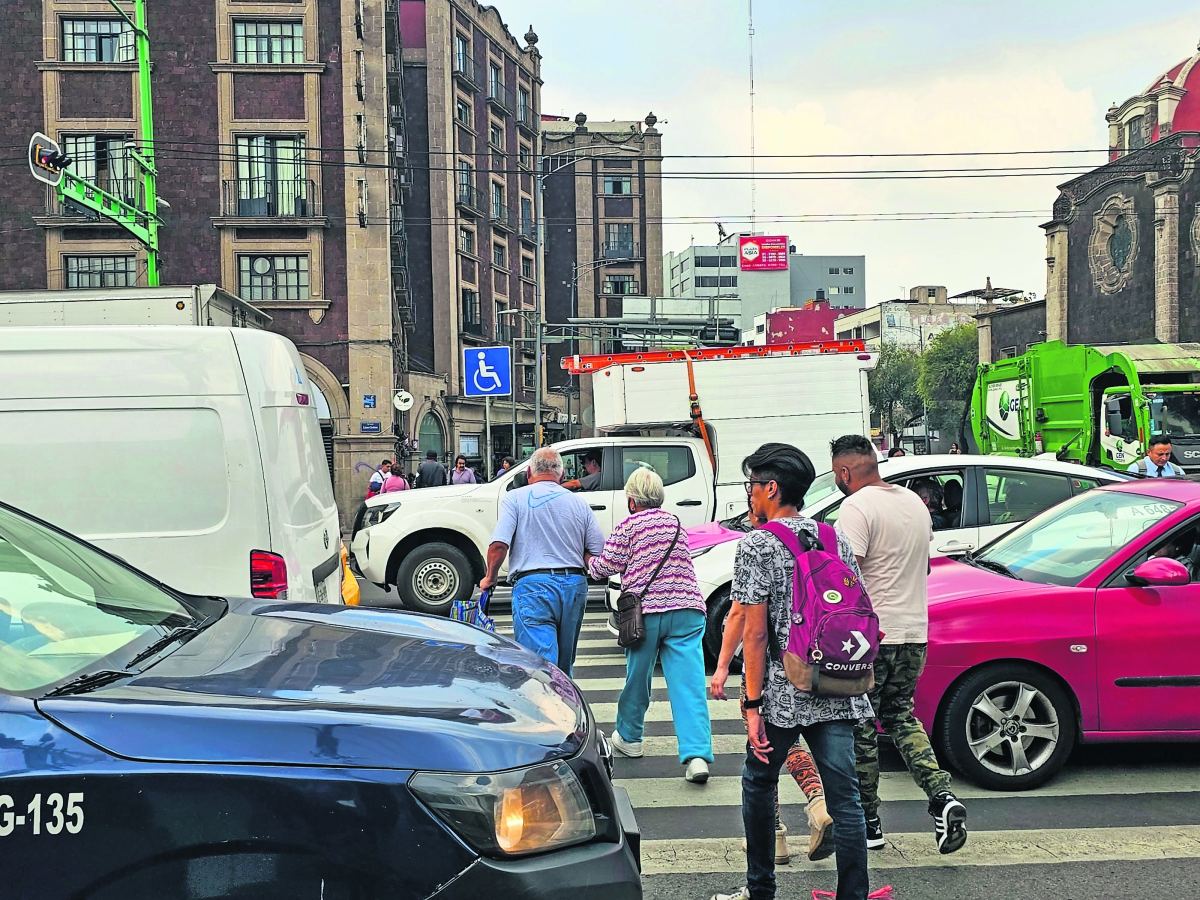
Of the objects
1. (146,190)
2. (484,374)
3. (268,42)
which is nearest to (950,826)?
(484,374)

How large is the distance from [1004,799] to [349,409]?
85.3 ft

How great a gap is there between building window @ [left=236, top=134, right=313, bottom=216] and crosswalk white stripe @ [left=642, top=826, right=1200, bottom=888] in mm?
27273

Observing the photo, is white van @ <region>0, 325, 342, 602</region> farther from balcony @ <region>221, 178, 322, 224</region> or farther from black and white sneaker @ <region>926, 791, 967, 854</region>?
balcony @ <region>221, 178, 322, 224</region>

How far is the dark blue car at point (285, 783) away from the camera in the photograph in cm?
203

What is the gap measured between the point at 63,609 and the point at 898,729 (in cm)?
346

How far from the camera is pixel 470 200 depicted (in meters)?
49.3

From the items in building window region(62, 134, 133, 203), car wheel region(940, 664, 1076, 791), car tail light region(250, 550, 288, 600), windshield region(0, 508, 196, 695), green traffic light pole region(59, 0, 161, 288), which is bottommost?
car wheel region(940, 664, 1076, 791)

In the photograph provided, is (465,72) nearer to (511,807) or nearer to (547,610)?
(547,610)

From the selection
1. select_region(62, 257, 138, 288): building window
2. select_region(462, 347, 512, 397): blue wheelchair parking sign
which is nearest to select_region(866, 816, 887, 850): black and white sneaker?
select_region(462, 347, 512, 397): blue wheelchair parking sign

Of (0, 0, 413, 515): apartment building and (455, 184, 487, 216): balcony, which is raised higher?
(455, 184, 487, 216): balcony

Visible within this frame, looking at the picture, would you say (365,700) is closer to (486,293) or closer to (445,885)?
(445,885)

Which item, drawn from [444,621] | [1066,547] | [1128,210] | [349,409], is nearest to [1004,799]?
[1066,547]

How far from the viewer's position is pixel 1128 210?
142 feet

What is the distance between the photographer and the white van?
5.57 metres
